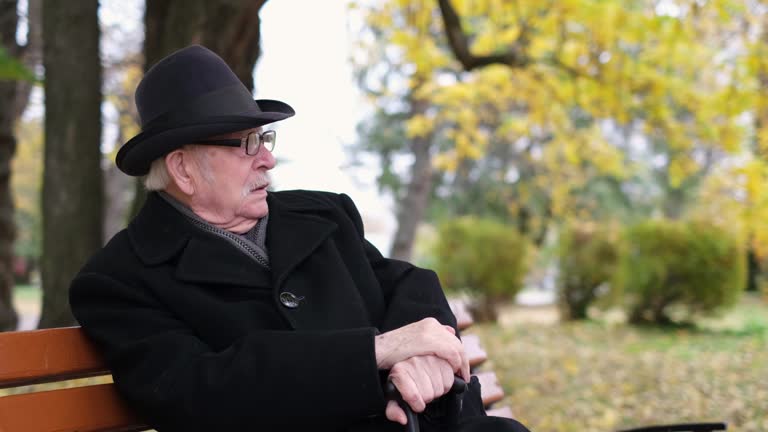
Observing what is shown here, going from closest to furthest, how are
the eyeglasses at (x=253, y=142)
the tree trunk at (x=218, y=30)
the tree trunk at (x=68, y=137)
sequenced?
the eyeglasses at (x=253, y=142) < the tree trunk at (x=218, y=30) < the tree trunk at (x=68, y=137)

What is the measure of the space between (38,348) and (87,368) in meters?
0.16

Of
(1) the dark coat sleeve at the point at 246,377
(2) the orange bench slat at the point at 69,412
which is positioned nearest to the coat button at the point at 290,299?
(1) the dark coat sleeve at the point at 246,377

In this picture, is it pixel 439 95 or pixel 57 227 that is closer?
pixel 57 227

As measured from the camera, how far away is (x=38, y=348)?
7.17ft

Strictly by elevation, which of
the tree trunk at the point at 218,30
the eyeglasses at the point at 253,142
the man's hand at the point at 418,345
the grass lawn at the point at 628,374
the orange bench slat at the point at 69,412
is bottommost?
the grass lawn at the point at 628,374

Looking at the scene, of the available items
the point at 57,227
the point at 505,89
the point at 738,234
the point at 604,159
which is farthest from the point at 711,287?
the point at 57,227

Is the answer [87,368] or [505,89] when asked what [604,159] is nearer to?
[505,89]

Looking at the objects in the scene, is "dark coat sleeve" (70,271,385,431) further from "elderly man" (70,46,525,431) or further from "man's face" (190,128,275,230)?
"man's face" (190,128,275,230)

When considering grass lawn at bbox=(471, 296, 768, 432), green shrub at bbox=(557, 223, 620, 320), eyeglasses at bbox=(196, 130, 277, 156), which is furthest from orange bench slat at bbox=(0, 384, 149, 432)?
green shrub at bbox=(557, 223, 620, 320)

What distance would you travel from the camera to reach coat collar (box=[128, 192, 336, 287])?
2.29 m

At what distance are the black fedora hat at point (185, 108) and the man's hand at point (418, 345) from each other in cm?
68

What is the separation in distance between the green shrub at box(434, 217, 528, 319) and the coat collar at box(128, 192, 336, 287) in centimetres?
1172

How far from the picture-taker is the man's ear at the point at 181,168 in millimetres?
2375

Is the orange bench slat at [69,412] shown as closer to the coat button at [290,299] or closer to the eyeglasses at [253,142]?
the coat button at [290,299]
